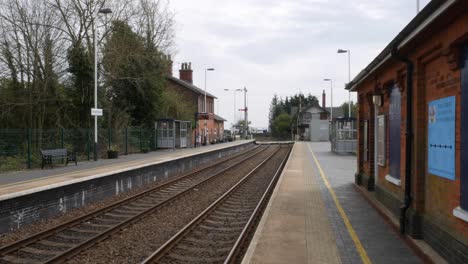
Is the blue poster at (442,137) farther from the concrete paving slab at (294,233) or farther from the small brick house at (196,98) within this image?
the small brick house at (196,98)

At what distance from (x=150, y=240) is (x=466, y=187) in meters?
5.64

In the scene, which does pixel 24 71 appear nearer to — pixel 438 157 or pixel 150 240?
pixel 150 240

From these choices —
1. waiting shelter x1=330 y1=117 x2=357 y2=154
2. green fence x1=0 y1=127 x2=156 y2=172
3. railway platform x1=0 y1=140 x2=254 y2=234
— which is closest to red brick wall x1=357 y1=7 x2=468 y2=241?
railway platform x1=0 y1=140 x2=254 y2=234

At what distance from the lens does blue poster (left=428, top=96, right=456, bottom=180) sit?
18.6 ft

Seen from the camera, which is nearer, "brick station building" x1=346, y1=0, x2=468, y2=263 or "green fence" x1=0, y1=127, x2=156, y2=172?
"brick station building" x1=346, y1=0, x2=468, y2=263

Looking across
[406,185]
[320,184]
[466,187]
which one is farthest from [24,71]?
[466,187]

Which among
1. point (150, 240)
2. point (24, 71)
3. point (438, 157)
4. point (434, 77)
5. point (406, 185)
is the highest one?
point (24, 71)

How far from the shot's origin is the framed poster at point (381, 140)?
10445 mm

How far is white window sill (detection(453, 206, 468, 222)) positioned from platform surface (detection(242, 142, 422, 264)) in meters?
1.24

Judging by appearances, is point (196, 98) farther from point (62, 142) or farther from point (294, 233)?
point (294, 233)

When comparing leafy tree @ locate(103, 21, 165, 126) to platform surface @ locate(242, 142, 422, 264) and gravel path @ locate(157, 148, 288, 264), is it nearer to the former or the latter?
gravel path @ locate(157, 148, 288, 264)

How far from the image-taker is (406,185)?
745 centimetres

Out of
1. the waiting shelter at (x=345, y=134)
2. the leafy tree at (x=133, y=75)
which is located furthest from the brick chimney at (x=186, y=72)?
the waiting shelter at (x=345, y=134)

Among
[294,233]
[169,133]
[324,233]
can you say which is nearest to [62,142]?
[169,133]
